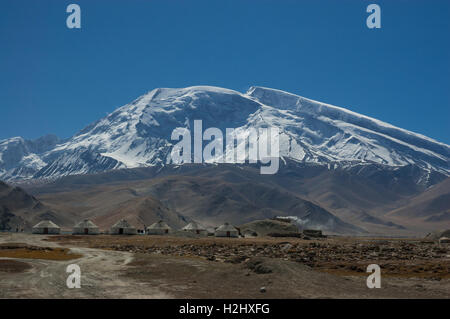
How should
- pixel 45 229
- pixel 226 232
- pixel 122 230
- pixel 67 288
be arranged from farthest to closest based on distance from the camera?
pixel 45 229
pixel 122 230
pixel 226 232
pixel 67 288

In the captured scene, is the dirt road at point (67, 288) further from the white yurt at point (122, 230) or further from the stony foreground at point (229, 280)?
Answer: the white yurt at point (122, 230)

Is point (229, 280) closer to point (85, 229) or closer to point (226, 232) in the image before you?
point (226, 232)

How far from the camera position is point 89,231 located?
121 meters

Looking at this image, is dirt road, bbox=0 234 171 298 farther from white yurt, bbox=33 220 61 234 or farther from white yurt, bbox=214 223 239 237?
white yurt, bbox=33 220 61 234

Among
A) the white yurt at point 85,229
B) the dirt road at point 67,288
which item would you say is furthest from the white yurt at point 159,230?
the dirt road at point 67,288

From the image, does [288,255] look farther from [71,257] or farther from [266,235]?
[266,235]

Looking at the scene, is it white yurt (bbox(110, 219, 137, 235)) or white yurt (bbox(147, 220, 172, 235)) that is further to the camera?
white yurt (bbox(147, 220, 172, 235))

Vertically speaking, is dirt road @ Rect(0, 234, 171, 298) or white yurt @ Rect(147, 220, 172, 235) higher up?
dirt road @ Rect(0, 234, 171, 298)

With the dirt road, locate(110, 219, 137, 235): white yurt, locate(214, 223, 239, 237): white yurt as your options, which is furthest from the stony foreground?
locate(110, 219, 137, 235): white yurt

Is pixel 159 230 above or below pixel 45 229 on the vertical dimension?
below

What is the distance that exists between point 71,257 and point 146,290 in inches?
966

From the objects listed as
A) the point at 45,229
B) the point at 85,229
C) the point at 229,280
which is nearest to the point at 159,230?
the point at 85,229

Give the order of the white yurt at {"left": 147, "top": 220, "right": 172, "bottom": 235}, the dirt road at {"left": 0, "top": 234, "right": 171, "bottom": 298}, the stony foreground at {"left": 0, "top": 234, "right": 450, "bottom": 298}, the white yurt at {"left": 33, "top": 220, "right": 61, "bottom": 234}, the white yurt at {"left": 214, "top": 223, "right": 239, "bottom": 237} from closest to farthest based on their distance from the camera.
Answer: the dirt road at {"left": 0, "top": 234, "right": 171, "bottom": 298}, the stony foreground at {"left": 0, "top": 234, "right": 450, "bottom": 298}, the white yurt at {"left": 214, "top": 223, "right": 239, "bottom": 237}, the white yurt at {"left": 147, "top": 220, "right": 172, "bottom": 235}, the white yurt at {"left": 33, "top": 220, "right": 61, "bottom": 234}
